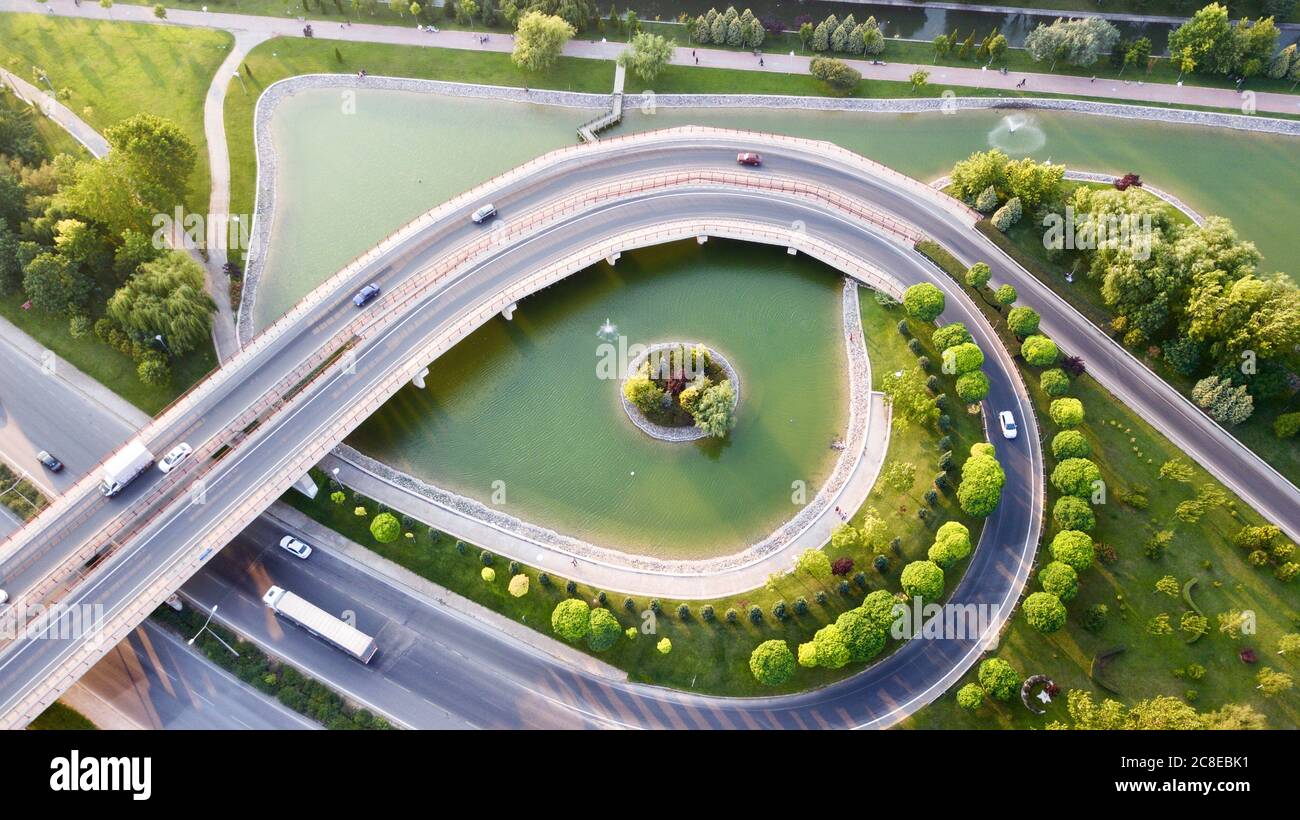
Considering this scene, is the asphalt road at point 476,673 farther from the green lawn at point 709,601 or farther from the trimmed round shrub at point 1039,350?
the trimmed round shrub at point 1039,350

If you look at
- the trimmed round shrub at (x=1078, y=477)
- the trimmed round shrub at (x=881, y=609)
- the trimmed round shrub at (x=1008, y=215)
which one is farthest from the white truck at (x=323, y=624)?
the trimmed round shrub at (x=1008, y=215)

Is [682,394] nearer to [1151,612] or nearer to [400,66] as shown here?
[1151,612]

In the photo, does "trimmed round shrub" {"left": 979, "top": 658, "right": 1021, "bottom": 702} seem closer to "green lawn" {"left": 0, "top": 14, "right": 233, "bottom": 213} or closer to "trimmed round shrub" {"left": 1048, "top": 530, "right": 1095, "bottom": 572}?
"trimmed round shrub" {"left": 1048, "top": 530, "right": 1095, "bottom": 572}

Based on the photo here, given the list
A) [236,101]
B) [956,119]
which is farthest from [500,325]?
[956,119]

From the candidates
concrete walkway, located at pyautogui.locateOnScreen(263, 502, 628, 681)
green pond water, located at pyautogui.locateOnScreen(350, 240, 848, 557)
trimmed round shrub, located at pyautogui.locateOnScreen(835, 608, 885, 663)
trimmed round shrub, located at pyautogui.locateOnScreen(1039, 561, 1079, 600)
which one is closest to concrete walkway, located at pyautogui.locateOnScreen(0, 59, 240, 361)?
green pond water, located at pyautogui.locateOnScreen(350, 240, 848, 557)

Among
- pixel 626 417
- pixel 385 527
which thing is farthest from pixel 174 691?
pixel 626 417

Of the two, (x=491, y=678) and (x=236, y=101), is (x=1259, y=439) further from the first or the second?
(x=236, y=101)
